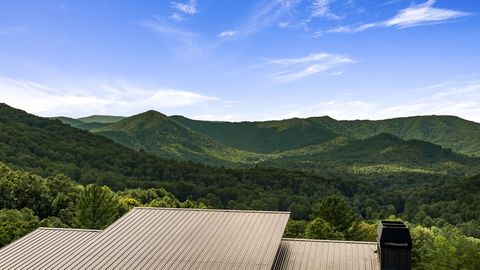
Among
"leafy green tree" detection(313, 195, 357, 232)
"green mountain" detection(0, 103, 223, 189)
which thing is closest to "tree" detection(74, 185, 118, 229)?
"leafy green tree" detection(313, 195, 357, 232)

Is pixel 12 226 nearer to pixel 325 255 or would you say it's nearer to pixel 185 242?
pixel 185 242

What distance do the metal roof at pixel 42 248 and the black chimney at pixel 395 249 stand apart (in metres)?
17.9

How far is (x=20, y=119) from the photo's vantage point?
177 m

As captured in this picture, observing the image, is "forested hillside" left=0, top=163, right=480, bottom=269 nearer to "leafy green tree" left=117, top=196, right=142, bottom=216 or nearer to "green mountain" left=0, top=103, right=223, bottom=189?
"leafy green tree" left=117, top=196, right=142, bottom=216

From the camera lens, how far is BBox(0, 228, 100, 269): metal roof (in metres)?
25.0

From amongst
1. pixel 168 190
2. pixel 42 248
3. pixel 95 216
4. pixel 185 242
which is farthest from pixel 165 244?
pixel 168 190

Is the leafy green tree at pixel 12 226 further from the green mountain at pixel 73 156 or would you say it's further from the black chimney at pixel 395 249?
the green mountain at pixel 73 156

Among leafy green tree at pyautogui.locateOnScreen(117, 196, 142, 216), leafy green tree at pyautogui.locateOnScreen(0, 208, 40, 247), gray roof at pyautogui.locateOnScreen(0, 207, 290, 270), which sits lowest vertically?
leafy green tree at pyautogui.locateOnScreen(117, 196, 142, 216)

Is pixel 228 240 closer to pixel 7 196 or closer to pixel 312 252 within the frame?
pixel 312 252

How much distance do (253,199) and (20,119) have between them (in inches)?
4082

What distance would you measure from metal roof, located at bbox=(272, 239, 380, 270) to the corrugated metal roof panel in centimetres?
183

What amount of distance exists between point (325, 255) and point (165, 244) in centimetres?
987

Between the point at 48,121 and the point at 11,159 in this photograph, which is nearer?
the point at 11,159

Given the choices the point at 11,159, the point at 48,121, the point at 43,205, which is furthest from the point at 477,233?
the point at 48,121
